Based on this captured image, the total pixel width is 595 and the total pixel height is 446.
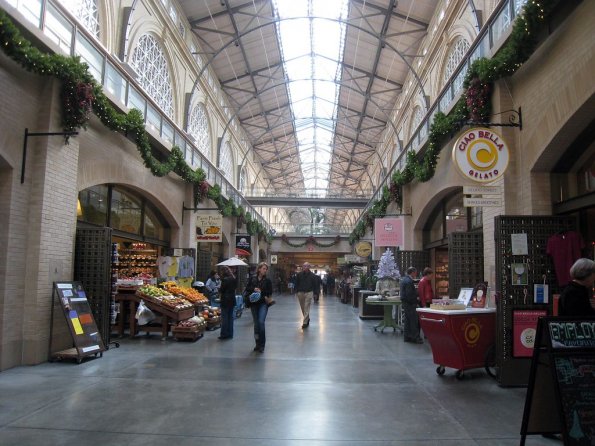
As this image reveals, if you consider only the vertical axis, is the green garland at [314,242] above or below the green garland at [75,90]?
below

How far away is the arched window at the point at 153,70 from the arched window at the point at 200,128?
8.88ft

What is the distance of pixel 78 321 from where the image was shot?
26.1 ft

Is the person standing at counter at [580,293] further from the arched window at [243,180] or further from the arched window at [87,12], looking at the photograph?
the arched window at [243,180]

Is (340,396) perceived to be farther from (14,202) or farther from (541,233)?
(14,202)

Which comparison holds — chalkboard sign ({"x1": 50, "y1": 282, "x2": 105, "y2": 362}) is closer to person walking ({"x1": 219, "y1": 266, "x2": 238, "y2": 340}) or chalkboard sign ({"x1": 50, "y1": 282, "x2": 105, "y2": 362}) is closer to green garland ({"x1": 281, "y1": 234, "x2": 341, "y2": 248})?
person walking ({"x1": 219, "y1": 266, "x2": 238, "y2": 340})

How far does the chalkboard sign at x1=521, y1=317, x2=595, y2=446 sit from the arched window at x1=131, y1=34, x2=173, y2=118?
1426cm

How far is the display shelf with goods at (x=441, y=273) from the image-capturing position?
15.5m

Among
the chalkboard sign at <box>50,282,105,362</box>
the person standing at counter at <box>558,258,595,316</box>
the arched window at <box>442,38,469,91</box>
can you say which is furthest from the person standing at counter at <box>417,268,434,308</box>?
the arched window at <box>442,38,469,91</box>

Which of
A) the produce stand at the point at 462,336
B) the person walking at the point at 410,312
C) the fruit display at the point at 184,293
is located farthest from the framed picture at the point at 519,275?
the fruit display at the point at 184,293

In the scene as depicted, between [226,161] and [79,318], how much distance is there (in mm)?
21033

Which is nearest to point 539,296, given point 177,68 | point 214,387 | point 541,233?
point 541,233

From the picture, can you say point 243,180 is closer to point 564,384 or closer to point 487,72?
point 487,72

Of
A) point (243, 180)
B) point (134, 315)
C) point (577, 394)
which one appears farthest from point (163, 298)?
point (243, 180)

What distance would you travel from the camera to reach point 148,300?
411 inches
